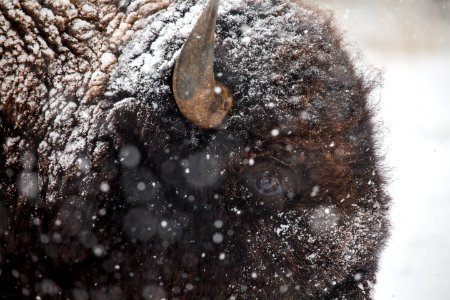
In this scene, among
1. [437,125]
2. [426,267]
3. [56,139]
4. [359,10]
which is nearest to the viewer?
[56,139]

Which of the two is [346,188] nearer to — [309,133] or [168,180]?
[309,133]

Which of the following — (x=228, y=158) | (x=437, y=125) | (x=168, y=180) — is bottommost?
(x=437, y=125)

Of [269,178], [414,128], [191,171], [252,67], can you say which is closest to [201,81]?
[252,67]

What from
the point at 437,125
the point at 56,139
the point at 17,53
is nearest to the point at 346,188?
the point at 56,139

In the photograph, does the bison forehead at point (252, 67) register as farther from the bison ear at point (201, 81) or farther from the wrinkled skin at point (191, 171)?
the bison ear at point (201, 81)

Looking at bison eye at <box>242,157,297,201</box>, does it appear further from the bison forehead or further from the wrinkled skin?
the bison forehead

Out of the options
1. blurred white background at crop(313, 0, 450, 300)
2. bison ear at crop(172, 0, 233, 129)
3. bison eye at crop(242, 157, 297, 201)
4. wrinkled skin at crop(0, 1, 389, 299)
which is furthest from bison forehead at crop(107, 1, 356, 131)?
blurred white background at crop(313, 0, 450, 300)
